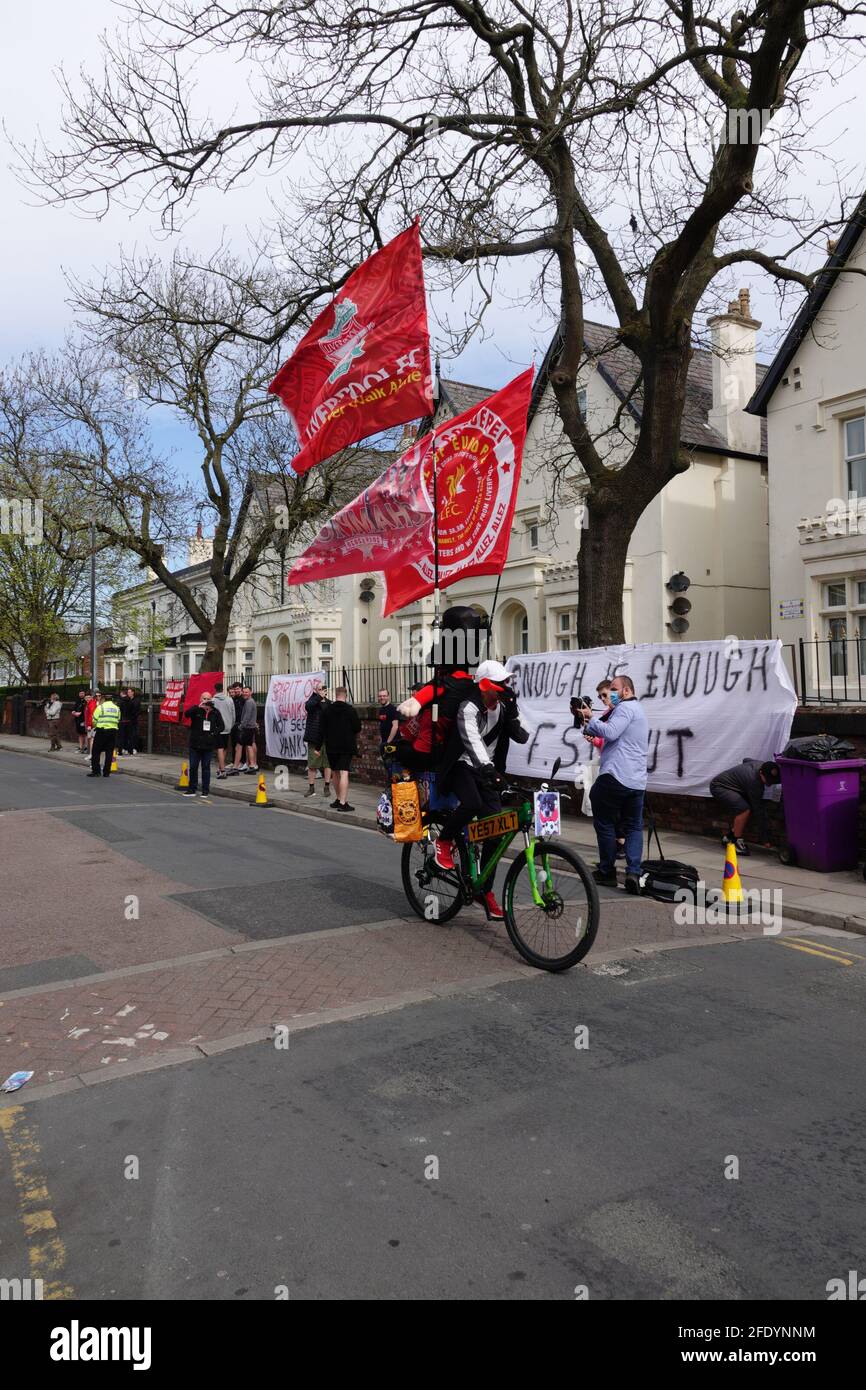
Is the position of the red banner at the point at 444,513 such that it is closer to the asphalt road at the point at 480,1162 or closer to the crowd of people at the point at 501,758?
the crowd of people at the point at 501,758

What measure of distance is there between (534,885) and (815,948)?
2296mm

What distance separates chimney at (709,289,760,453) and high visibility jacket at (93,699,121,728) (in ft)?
55.2

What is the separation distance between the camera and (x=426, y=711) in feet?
22.5

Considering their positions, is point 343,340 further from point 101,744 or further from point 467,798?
point 101,744

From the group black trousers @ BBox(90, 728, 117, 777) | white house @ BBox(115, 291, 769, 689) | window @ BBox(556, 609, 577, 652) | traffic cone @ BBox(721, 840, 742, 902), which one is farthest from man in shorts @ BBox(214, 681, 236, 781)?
traffic cone @ BBox(721, 840, 742, 902)

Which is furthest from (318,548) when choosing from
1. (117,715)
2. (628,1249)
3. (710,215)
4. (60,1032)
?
(117,715)

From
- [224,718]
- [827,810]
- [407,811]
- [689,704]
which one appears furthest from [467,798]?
[224,718]

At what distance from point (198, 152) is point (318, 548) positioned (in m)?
6.40

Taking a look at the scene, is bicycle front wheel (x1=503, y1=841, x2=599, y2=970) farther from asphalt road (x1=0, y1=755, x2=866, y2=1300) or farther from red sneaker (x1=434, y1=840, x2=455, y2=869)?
red sneaker (x1=434, y1=840, x2=455, y2=869)

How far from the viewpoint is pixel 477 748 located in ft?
20.9

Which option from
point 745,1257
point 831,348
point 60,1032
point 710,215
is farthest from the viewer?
point 831,348

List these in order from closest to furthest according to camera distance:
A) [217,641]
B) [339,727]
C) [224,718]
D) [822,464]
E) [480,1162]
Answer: [480,1162]
[339,727]
[224,718]
[822,464]
[217,641]

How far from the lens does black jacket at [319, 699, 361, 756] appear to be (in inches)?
589
